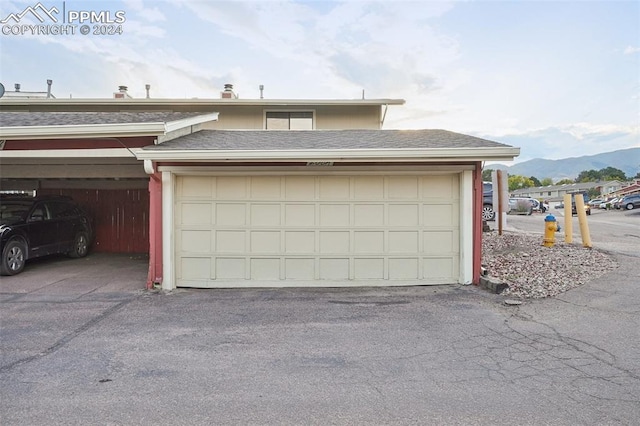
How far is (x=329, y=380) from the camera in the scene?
3.59 metres

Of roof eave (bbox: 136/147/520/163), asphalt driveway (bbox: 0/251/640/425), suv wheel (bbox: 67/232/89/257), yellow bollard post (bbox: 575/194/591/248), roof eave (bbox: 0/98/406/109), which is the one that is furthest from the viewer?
roof eave (bbox: 0/98/406/109)

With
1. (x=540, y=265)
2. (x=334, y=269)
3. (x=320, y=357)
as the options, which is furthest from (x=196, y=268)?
(x=540, y=265)

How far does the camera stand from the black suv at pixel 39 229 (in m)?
8.25

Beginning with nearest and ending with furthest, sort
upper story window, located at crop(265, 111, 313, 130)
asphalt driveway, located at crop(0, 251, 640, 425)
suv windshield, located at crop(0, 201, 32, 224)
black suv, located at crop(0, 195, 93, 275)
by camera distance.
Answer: asphalt driveway, located at crop(0, 251, 640, 425) → black suv, located at crop(0, 195, 93, 275) → suv windshield, located at crop(0, 201, 32, 224) → upper story window, located at crop(265, 111, 313, 130)

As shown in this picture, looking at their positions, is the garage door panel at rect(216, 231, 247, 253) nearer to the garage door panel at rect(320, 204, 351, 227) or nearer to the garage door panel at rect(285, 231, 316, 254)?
the garage door panel at rect(285, 231, 316, 254)

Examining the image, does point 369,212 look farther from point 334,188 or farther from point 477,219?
point 477,219

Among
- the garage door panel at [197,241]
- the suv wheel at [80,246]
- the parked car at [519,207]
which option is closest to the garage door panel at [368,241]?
the garage door panel at [197,241]

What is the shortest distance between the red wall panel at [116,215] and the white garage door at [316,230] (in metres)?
5.48

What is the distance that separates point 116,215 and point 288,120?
6.29m

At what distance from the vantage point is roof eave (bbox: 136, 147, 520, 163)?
21.7 feet

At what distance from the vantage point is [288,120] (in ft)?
43.6

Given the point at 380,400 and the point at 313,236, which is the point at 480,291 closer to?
the point at 313,236

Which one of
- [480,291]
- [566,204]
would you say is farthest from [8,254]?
[566,204]

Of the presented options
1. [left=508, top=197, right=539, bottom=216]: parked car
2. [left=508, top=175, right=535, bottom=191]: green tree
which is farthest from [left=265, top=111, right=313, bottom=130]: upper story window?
[left=508, top=175, right=535, bottom=191]: green tree
